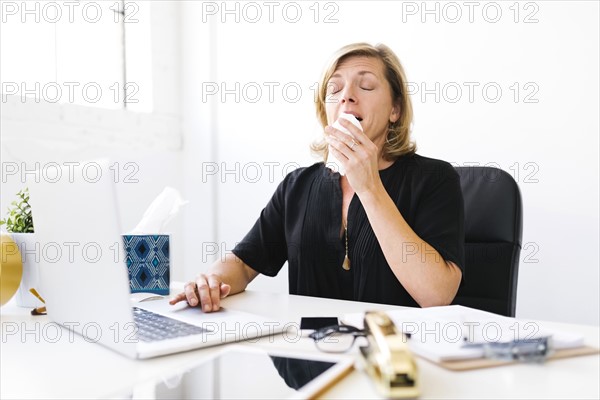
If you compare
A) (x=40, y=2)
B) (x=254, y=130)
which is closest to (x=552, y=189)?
(x=254, y=130)

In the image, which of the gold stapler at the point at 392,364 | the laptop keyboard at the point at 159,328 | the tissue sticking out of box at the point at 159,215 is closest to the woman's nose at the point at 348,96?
the tissue sticking out of box at the point at 159,215

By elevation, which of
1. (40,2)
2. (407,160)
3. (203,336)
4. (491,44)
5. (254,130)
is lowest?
(203,336)

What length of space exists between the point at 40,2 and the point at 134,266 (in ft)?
5.09

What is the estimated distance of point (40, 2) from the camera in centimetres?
222

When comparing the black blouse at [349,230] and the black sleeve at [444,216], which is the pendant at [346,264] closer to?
the black blouse at [349,230]

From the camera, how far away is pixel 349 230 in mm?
1369

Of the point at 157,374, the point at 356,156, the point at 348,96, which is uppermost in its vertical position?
the point at 348,96

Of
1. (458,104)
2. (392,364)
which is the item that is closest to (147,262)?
(392,364)

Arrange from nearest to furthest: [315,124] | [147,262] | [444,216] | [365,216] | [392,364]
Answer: [392,364] < [147,262] < [444,216] < [365,216] < [315,124]

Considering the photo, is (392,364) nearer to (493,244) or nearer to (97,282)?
(97,282)

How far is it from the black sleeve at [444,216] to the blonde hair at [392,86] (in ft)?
0.50

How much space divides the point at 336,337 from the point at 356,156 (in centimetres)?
52

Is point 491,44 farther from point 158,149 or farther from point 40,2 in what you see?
point 40,2

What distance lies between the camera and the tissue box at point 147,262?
115cm
